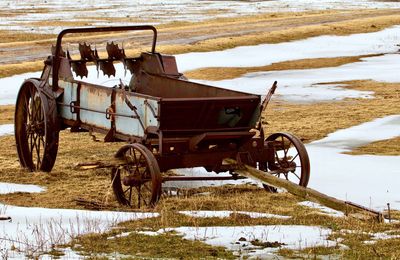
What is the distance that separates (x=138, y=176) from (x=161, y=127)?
0.66 m

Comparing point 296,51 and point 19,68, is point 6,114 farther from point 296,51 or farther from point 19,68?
point 296,51

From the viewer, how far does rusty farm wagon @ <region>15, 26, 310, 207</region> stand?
10.7 meters

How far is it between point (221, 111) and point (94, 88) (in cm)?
219

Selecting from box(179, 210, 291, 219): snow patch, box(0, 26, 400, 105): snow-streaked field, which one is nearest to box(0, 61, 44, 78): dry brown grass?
box(0, 26, 400, 105): snow-streaked field

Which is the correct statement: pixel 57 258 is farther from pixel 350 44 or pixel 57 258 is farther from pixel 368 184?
pixel 350 44

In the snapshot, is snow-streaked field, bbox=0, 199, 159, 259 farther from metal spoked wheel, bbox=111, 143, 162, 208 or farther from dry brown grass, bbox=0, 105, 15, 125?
dry brown grass, bbox=0, 105, 15, 125

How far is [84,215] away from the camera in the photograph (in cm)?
935

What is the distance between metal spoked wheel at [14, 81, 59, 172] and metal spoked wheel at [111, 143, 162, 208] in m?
2.33

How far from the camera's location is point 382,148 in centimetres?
1569

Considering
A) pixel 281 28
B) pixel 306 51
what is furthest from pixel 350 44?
pixel 281 28

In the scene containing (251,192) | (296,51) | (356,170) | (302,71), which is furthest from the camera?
(296,51)

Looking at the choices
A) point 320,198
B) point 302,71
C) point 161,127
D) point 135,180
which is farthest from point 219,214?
point 302,71

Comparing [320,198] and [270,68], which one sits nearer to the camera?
[320,198]

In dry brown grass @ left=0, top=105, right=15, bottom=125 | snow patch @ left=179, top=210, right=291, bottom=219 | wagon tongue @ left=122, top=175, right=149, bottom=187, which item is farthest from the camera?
dry brown grass @ left=0, top=105, right=15, bottom=125
